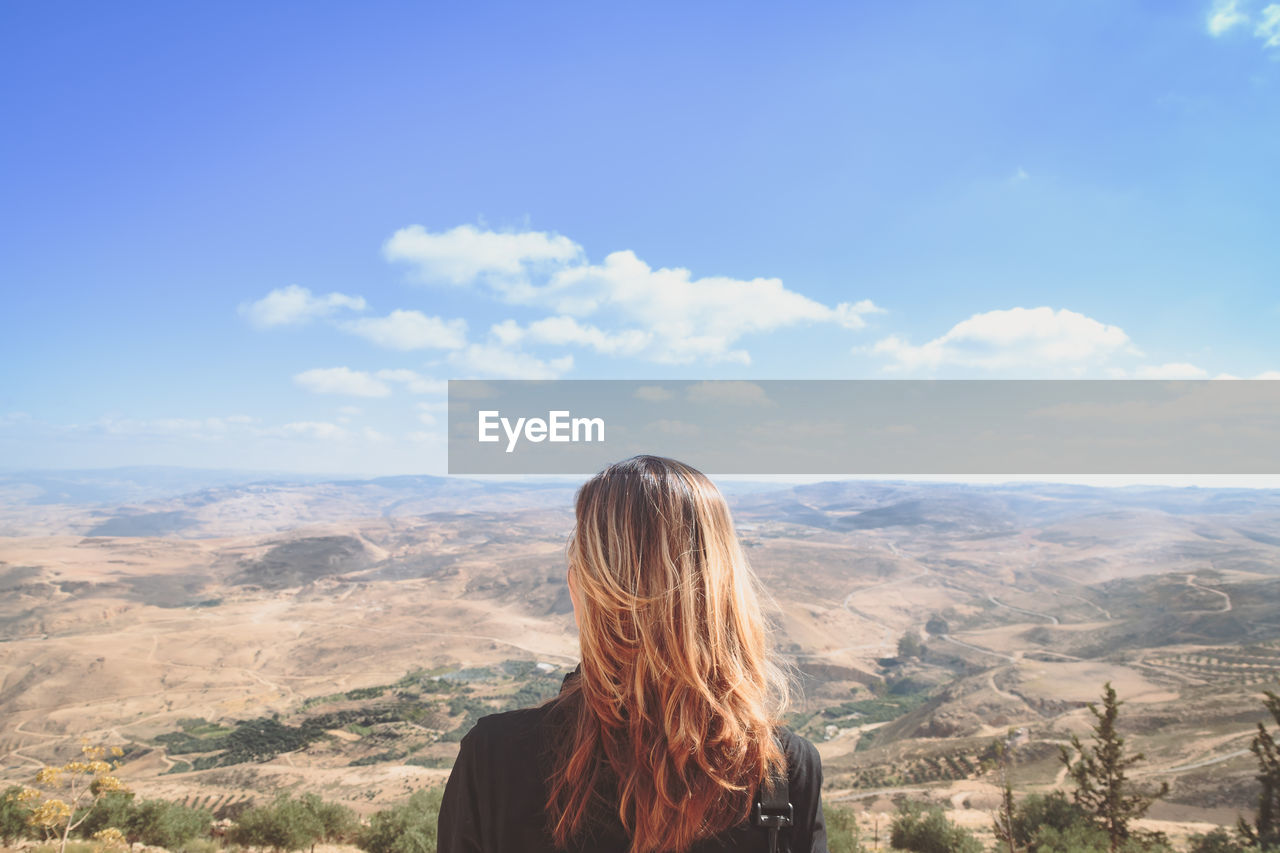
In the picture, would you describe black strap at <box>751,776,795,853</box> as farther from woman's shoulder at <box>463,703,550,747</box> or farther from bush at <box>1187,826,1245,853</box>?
bush at <box>1187,826,1245,853</box>

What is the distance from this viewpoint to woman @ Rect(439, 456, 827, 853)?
1.42 m

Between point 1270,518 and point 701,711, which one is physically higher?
point 701,711

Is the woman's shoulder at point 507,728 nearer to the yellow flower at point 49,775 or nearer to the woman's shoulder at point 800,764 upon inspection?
the woman's shoulder at point 800,764

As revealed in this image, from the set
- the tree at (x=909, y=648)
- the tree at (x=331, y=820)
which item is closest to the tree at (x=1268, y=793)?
the tree at (x=331, y=820)

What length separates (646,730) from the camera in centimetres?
149

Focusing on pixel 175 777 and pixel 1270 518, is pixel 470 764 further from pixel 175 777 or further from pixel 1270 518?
pixel 1270 518

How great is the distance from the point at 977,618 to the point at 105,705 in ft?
309

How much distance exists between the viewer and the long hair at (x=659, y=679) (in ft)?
4.66

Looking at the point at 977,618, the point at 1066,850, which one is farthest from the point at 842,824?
the point at 977,618

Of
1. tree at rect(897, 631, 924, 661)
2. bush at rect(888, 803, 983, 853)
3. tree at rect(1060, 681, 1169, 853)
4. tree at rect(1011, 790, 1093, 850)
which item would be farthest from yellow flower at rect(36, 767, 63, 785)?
tree at rect(897, 631, 924, 661)

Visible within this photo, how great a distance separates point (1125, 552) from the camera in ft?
352

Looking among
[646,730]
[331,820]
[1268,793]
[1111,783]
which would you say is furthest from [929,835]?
[646,730]

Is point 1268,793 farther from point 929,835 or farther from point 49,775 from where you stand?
point 49,775

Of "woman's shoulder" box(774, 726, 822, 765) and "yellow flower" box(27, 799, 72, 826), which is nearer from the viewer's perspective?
"woman's shoulder" box(774, 726, 822, 765)
